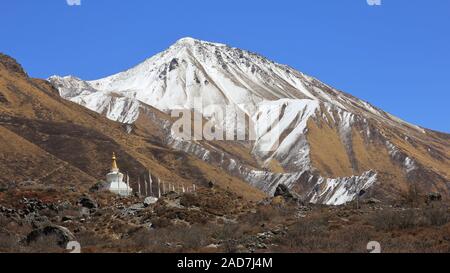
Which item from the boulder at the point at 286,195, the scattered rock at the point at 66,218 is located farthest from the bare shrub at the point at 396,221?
the boulder at the point at 286,195

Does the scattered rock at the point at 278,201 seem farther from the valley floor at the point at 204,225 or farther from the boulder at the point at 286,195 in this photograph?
the boulder at the point at 286,195

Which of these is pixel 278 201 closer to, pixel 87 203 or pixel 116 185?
pixel 87 203

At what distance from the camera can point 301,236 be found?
1339 inches

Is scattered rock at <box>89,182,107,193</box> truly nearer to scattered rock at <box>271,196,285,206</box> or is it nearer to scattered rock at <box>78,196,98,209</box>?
scattered rock at <box>78,196,98,209</box>

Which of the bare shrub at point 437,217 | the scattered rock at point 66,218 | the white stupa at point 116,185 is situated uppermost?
the white stupa at point 116,185

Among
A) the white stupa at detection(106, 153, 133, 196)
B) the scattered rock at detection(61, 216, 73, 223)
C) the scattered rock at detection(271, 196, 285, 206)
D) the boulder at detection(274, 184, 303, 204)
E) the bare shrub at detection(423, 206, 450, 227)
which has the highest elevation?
the white stupa at detection(106, 153, 133, 196)

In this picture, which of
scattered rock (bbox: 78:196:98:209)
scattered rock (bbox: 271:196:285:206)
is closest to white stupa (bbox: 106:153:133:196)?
scattered rock (bbox: 78:196:98:209)

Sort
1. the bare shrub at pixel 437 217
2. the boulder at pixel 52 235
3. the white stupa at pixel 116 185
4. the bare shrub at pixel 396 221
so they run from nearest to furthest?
the bare shrub at pixel 437 217, the bare shrub at pixel 396 221, the boulder at pixel 52 235, the white stupa at pixel 116 185

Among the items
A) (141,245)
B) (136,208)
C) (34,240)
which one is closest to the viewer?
(141,245)

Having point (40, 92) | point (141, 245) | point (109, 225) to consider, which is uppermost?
point (40, 92)
